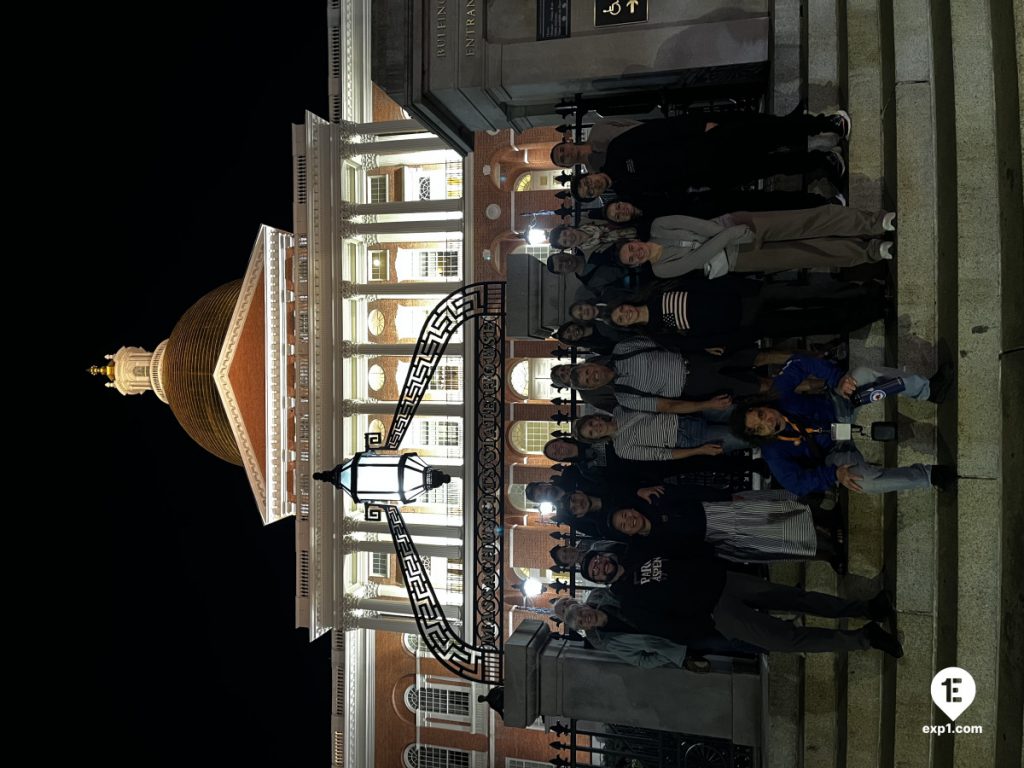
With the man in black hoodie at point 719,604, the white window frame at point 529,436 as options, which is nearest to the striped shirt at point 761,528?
the man in black hoodie at point 719,604

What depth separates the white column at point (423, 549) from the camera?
18.4 m

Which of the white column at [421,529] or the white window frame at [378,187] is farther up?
the white window frame at [378,187]

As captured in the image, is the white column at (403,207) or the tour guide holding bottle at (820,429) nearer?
the tour guide holding bottle at (820,429)

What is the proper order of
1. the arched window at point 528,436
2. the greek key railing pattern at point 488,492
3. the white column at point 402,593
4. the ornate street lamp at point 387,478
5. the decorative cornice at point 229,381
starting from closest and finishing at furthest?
the ornate street lamp at point 387,478
the greek key railing pattern at point 488,492
the decorative cornice at point 229,381
the arched window at point 528,436
the white column at point 402,593

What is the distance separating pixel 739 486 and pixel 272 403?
1306cm

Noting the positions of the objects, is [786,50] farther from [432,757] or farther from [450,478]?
[432,757]

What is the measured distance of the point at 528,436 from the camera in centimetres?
1916

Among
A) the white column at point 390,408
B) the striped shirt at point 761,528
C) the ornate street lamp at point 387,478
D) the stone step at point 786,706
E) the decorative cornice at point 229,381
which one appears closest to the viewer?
the striped shirt at point 761,528

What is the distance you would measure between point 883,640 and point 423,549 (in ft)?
46.3

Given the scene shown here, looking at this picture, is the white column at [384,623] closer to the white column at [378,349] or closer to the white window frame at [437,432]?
the white window frame at [437,432]

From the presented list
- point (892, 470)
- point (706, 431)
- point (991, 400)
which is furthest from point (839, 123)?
point (892, 470)

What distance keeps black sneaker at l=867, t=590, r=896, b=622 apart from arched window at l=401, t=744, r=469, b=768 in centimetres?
1544

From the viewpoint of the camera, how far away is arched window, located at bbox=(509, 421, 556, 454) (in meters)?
19.1

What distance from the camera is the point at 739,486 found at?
8508 mm
